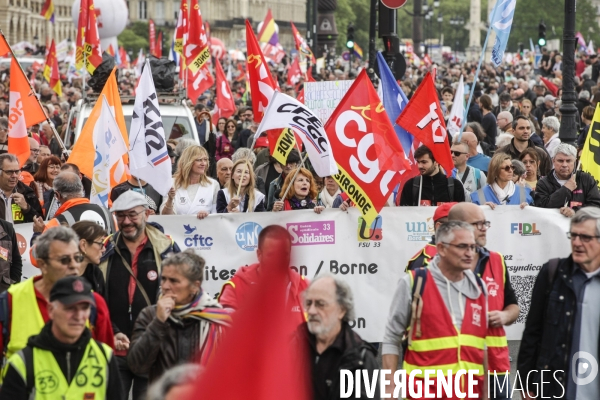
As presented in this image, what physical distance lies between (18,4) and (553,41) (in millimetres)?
48349

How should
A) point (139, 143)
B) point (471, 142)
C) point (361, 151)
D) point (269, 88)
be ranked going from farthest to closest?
point (269, 88) < point (471, 142) < point (139, 143) < point (361, 151)

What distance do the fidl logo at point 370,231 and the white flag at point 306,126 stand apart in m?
0.66

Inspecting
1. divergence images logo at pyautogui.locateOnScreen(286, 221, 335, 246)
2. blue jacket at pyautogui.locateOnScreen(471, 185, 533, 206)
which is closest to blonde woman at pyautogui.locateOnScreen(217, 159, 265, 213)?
divergence images logo at pyautogui.locateOnScreen(286, 221, 335, 246)

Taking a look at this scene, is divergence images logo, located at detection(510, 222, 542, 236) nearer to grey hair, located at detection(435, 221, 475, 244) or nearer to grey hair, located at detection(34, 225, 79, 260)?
grey hair, located at detection(435, 221, 475, 244)

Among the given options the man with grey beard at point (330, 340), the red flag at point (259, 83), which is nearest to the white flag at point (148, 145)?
the red flag at point (259, 83)

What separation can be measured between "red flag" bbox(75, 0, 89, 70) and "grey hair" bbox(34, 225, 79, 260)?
11.5m

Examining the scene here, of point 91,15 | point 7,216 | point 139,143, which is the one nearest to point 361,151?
point 139,143

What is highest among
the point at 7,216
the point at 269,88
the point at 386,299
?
the point at 269,88

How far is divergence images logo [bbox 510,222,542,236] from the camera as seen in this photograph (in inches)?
363

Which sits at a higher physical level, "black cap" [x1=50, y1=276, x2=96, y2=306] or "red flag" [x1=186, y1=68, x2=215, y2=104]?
"red flag" [x1=186, y1=68, x2=215, y2=104]

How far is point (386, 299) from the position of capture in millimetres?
9180

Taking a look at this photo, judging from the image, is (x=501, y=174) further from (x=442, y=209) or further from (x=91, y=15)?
(x=91, y=15)

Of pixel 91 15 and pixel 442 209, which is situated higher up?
pixel 91 15

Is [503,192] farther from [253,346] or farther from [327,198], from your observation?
[253,346]
